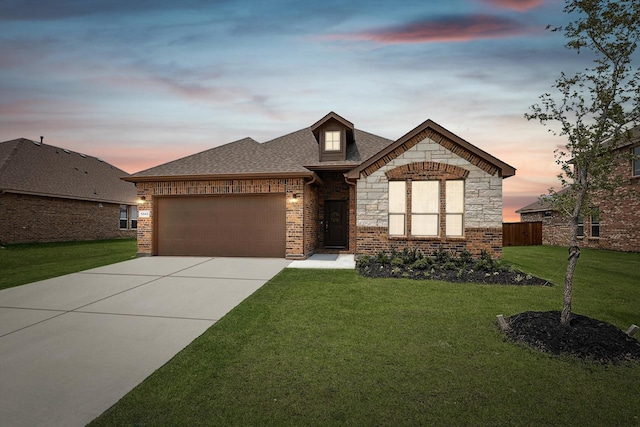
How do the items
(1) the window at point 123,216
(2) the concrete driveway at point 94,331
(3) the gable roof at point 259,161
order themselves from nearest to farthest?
(2) the concrete driveway at point 94,331 → (3) the gable roof at point 259,161 → (1) the window at point 123,216

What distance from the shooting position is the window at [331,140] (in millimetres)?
13219

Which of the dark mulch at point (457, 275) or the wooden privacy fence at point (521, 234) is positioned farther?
the wooden privacy fence at point (521, 234)

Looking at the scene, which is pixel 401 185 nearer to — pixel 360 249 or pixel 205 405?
pixel 360 249

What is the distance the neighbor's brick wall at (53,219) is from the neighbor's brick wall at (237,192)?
1104 centimetres

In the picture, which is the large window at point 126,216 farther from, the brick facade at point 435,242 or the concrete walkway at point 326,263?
the brick facade at point 435,242

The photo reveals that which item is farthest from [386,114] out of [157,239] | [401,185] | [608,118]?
[157,239]

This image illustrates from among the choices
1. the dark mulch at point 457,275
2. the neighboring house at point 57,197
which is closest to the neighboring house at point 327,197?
the dark mulch at point 457,275

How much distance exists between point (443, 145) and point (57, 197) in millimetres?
23234

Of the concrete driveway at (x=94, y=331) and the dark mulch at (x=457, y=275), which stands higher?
the dark mulch at (x=457, y=275)

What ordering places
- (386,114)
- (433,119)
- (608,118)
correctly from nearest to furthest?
(608,118) < (433,119) < (386,114)

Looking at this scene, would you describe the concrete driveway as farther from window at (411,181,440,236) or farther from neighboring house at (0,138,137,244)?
neighboring house at (0,138,137,244)

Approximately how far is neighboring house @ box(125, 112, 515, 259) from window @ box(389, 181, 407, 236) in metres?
0.03

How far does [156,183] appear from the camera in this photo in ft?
41.2

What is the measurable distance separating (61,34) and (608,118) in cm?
1330
